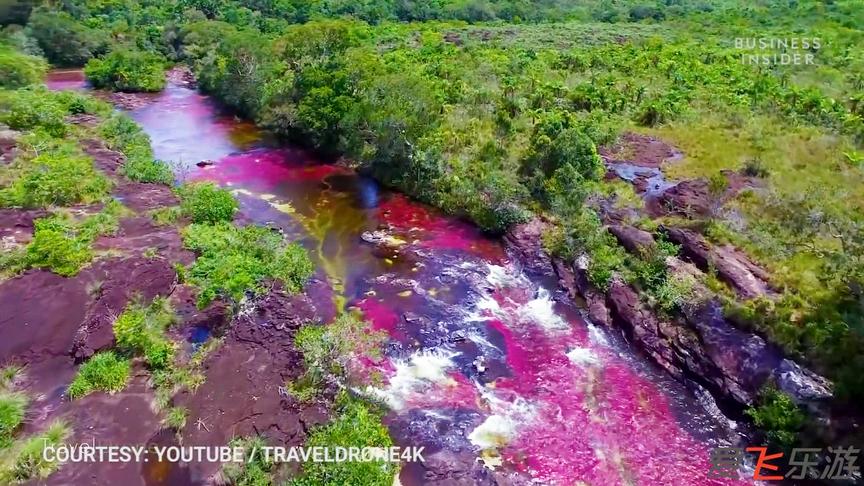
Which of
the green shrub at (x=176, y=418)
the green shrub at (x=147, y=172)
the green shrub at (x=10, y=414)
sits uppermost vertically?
the green shrub at (x=147, y=172)

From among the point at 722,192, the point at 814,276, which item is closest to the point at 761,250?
the point at 814,276

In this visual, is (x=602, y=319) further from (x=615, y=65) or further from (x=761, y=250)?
(x=615, y=65)

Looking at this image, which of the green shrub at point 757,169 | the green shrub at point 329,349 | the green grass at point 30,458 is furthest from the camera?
the green shrub at point 757,169

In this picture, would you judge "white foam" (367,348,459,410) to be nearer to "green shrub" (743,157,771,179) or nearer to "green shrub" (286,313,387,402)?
"green shrub" (286,313,387,402)

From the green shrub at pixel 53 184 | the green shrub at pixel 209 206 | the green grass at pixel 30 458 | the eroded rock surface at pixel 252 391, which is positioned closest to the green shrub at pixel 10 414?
the green grass at pixel 30 458

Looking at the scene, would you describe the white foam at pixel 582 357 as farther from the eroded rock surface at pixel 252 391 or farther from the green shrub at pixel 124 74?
the green shrub at pixel 124 74

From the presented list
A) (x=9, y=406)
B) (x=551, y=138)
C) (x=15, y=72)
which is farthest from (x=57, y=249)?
(x=15, y=72)
